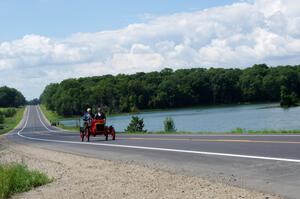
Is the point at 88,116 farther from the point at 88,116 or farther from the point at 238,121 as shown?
the point at 238,121

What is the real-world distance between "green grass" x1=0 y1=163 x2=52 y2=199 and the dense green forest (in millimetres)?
134841

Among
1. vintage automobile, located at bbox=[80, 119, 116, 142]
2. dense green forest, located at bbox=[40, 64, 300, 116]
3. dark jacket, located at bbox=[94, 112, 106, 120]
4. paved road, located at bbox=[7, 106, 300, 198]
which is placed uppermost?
dense green forest, located at bbox=[40, 64, 300, 116]

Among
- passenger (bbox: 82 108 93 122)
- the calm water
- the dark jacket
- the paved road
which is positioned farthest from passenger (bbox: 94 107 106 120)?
the calm water

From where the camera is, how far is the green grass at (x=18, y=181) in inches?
489

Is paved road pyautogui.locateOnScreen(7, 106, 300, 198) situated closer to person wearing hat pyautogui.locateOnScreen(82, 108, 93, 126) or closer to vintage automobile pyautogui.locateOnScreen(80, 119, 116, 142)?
vintage automobile pyautogui.locateOnScreen(80, 119, 116, 142)

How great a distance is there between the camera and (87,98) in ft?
584

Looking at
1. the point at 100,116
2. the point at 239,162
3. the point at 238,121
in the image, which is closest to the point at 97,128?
the point at 100,116

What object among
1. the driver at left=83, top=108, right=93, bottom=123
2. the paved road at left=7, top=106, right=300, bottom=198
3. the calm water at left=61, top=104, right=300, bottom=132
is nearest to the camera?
the paved road at left=7, top=106, right=300, bottom=198

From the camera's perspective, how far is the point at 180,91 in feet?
558

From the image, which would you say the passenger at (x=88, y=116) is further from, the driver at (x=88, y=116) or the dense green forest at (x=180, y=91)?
the dense green forest at (x=180, y=91)

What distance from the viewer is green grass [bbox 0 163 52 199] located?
12430 mm

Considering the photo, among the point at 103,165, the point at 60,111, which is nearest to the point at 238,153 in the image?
the point at 103,165

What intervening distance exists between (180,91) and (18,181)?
157501 mm

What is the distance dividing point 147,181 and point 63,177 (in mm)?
3206
